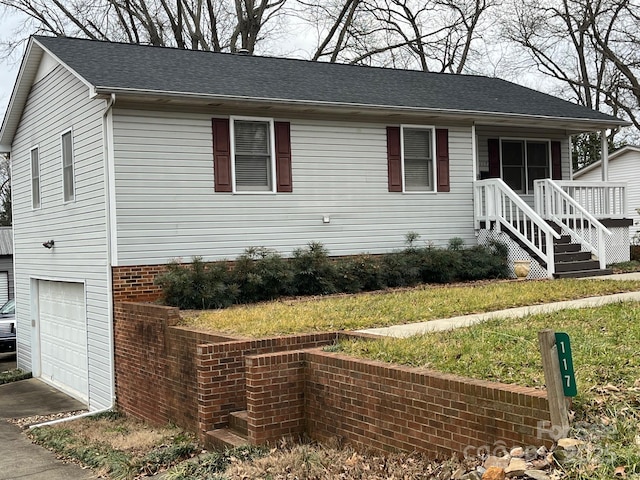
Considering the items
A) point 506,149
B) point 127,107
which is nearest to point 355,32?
point 506,149

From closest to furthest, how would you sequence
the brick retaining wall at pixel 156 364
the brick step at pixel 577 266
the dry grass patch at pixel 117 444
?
the dry grass patch at pixel 117 444 < the brick retaining wall at pixel 156 364 < the brick step at pixel 577 266

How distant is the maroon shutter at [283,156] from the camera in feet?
47.8

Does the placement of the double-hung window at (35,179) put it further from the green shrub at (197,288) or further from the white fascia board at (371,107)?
the green shrub at (197,288)

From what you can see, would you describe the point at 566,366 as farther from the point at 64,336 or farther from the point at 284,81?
the point at 64,336

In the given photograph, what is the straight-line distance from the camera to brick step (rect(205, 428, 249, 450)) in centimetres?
784

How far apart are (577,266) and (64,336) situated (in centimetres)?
1123

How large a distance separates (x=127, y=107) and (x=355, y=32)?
21.8m

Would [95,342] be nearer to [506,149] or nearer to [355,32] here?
[506,149]

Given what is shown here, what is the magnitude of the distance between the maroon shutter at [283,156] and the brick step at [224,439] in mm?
6902

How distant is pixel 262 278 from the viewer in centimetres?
1327

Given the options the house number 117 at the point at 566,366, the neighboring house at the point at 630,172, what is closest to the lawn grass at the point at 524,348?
the house number 117 at the point at 566,366

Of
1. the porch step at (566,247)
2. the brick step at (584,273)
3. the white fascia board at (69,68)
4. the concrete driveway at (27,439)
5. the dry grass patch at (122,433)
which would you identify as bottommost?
the concrete driveway at (27,439)

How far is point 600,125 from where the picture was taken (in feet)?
59.6

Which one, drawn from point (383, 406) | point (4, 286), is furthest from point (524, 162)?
point (4, 286)
